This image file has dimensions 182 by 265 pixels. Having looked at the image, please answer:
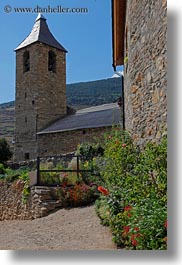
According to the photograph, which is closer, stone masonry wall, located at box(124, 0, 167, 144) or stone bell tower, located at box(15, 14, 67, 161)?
stone masonry wall, located at box(124, 0, 167, 144)

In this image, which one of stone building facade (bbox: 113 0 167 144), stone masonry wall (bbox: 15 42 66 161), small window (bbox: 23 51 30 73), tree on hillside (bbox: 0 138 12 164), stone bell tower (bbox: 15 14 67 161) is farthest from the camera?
tree on hillside (bbox: 0 138 12 164)

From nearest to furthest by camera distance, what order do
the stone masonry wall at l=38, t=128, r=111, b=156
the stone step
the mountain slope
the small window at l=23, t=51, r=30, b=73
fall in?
the mountain slope → the small window at l=23, t=51, r=30, b=73 → the stone masonry wall at l=38, t=128, r=111, b=156 → the stone step

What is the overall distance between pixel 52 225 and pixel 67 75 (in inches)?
95.9

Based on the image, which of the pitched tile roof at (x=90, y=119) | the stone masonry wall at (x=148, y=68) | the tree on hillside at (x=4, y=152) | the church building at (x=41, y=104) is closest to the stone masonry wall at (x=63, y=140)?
the church building at (x=41, y=104)

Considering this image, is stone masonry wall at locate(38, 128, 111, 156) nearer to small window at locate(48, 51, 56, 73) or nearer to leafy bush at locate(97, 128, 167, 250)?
small window at locate(48, 51, 56, 73)

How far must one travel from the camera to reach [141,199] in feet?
11.7

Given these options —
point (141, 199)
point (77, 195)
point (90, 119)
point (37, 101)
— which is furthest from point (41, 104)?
point (141, 199)

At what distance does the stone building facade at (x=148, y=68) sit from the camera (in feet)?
→ 11.5

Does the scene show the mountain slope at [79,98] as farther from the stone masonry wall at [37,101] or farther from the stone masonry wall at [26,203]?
the stone masonry wall at [26,203]

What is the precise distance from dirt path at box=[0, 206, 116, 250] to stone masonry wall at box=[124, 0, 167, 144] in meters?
1.24

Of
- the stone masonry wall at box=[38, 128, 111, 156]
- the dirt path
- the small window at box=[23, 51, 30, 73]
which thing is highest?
the small window at box=[23, 51, 30, 73]

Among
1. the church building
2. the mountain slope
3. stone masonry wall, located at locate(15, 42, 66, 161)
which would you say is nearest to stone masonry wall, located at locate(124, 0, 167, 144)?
the mountain slope

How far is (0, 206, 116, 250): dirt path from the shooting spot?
3924mm

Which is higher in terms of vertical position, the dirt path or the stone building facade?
the stone building facade
